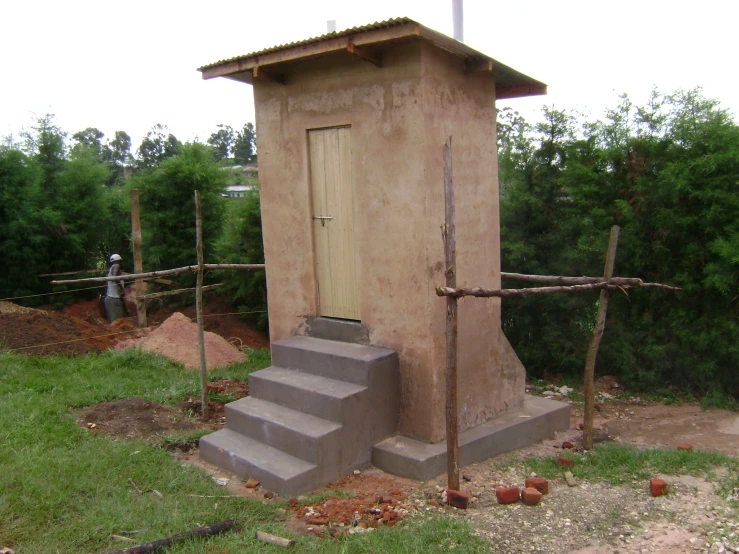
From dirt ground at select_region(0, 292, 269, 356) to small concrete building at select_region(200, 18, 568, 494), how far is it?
4.61 m

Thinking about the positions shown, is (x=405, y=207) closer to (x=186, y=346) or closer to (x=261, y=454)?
(x=261, y=454)

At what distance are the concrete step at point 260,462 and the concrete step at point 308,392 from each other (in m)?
0.45

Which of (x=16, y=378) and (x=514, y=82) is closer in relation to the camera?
(x=514, y=82)

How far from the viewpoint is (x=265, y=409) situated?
5.90 m

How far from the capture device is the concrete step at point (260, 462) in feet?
16.6

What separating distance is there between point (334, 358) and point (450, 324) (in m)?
1.48

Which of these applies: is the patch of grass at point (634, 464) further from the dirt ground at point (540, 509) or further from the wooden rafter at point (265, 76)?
the wooden rafter at point (265, 76)

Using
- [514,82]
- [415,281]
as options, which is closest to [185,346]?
[415,281]

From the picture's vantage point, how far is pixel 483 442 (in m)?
5.89

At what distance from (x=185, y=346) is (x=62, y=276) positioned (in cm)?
650

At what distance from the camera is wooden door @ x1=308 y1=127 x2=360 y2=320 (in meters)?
6.08

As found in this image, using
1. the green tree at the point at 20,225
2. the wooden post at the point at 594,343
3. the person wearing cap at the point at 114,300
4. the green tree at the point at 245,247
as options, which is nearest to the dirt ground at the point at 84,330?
the person wearing cap at the point at 114,300

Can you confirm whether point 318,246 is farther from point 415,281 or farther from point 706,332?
point 706,332

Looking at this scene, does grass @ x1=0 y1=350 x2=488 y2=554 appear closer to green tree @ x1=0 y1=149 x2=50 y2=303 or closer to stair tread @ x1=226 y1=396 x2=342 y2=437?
stair tread @ x1=226 y1=396 x2=342 y2=437
